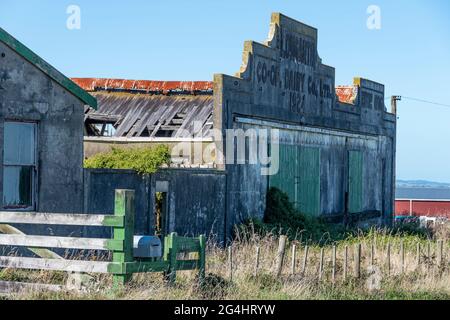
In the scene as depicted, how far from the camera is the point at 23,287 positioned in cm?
1356

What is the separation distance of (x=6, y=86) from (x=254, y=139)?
8901 millimetres

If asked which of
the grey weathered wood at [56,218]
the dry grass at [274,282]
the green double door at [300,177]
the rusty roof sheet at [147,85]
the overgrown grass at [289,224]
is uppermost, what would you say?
the rusty roof sheet at [147,85]

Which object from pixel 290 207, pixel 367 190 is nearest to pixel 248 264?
pixel 290 207

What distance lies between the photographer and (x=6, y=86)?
17656mm

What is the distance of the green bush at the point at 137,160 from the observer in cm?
2047

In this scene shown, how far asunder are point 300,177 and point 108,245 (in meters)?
15.6

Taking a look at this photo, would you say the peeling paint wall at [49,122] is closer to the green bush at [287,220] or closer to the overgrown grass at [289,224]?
the overgrown grass at [289,224]

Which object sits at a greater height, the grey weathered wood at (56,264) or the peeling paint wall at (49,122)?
the peeling paint wall at (49,122)

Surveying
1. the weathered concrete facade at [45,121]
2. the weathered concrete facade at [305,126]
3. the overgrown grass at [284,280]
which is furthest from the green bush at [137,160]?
the weathered concrete facade at [305,126]

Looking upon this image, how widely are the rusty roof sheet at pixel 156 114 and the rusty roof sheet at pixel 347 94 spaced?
7138 mm
